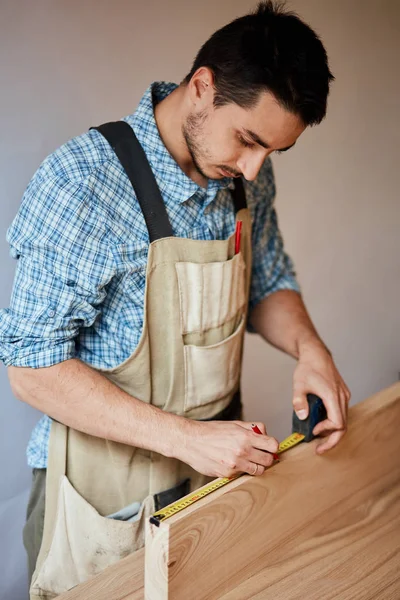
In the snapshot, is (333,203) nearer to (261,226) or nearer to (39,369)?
(261,226)

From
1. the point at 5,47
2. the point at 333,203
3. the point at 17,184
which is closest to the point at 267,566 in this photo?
the point at 17,184

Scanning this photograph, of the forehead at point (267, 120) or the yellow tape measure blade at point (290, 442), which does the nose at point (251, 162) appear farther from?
the yellow tape measure blade at point (290, 442)

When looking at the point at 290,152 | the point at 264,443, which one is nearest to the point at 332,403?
the point at 264,443

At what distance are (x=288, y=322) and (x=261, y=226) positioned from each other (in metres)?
0.26

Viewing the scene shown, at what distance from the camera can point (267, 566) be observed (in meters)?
1.23

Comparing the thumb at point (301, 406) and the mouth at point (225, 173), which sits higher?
the mouth at point (225, 173)

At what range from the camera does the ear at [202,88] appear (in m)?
1.34

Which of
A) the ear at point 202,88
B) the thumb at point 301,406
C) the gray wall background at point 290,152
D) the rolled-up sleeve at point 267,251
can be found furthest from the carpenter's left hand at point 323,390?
the gray wall background at point 290,152

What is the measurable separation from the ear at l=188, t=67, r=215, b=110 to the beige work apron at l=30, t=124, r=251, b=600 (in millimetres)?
282

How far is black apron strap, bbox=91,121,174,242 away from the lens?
137 cm

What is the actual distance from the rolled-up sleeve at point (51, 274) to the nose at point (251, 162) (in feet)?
1.06

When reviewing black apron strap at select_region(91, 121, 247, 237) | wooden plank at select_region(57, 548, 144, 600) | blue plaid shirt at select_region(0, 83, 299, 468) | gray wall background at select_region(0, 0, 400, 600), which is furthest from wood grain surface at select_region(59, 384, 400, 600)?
gray wall background at select_region(0, 0, 400, 600)

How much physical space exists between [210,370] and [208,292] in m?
0.18

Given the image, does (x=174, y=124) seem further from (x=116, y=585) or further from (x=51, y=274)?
(x=116, y=585)
